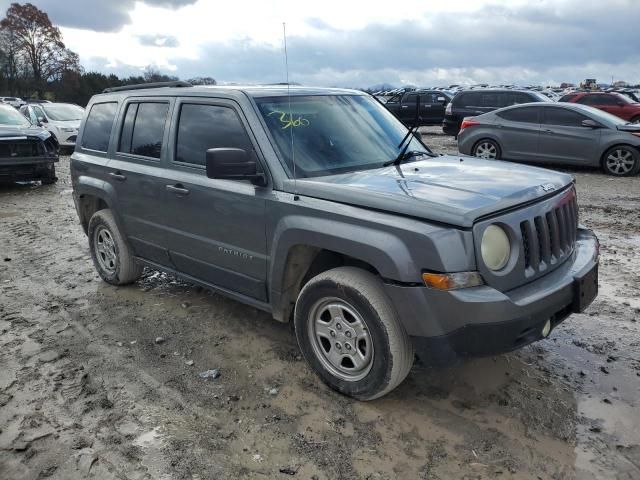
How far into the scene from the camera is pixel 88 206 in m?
5.78

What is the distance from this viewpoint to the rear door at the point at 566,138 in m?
11.2

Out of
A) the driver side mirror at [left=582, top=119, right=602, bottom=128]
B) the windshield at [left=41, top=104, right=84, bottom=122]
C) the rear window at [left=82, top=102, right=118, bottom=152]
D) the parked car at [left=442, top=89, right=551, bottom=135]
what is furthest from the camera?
the windshield at [left=41, top=104, right=84, bottom=122]

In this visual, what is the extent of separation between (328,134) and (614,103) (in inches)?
628

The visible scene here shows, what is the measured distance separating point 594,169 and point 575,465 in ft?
34.9

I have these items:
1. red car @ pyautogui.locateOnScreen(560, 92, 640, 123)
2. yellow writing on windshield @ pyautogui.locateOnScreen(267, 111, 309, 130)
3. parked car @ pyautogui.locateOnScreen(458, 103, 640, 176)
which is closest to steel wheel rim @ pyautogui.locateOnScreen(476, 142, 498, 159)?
parked car @ pyautogui.locateOnScreen(458, 103, 640, 176)

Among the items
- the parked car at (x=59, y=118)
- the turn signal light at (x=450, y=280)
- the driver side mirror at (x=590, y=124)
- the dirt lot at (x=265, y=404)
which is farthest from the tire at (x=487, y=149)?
the parked car at (x=59, y=118)

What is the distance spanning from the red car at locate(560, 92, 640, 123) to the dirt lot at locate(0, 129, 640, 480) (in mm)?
13596

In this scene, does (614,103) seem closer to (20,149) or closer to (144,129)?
(20,149)

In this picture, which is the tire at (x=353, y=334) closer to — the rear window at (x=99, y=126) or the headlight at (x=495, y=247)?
the headlight at (x=495, y=247)

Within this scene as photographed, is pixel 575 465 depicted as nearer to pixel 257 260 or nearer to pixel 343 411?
pixel 343 411

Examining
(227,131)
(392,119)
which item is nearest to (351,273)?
(227,131)

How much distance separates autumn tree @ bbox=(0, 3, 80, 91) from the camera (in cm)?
6369

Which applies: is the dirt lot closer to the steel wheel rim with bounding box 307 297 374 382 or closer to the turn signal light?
the steel wheel rim with bounding box 307 297 374 382

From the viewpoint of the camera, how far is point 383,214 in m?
3.09
